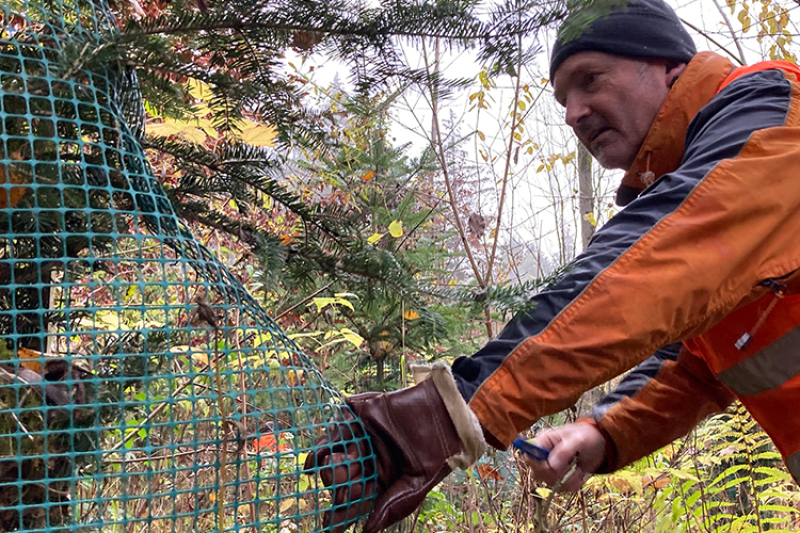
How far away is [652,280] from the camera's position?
0.92 meters

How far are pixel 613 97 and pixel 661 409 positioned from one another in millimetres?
1015

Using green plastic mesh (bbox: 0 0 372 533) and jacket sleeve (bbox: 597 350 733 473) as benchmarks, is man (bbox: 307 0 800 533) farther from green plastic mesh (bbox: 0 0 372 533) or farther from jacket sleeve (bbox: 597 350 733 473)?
jacket sleeve (bbox: 597 350 733 473)

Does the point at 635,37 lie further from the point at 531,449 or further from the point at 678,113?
the point at 531,449

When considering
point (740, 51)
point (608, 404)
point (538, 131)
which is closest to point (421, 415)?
point (608, 404)

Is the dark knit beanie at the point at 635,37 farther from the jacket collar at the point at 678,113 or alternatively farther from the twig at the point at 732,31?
the twig at the point at 732,31

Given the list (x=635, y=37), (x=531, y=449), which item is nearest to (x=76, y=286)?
(x=531, y=449)

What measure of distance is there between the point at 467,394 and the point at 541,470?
32.7 inches

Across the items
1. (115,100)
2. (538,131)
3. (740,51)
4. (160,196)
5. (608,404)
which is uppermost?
(538,131)

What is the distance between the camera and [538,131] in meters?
5.14

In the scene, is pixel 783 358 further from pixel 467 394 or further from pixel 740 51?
pixel 740 51

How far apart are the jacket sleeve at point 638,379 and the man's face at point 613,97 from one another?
0.67 meters

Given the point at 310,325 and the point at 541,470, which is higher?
the point at 310,325

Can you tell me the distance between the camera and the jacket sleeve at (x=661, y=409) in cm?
183

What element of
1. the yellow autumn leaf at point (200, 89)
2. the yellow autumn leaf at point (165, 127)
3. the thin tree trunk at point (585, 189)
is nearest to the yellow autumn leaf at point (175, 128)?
the yellow autumn leaf at point (165, 127)
